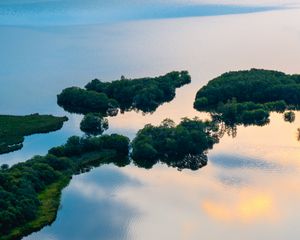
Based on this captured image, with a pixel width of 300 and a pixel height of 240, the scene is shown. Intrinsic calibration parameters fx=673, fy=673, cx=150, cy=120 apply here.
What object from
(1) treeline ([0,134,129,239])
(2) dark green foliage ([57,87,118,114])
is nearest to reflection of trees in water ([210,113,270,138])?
(1) treeline ([0,134,129,239])

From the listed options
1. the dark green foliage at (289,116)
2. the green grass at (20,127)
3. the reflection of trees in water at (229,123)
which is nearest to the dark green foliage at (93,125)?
the green grass at (20,127)

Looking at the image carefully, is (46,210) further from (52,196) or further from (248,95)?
(248,95)

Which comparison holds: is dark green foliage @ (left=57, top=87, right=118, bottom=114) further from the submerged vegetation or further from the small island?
the small island

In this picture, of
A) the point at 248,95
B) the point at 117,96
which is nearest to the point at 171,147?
the point at 117,96

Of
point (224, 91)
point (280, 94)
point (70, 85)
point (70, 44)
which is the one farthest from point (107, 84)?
point (70, 44)

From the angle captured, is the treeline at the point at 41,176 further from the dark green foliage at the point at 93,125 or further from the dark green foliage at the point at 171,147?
the dark green foliage at the point at 93,125

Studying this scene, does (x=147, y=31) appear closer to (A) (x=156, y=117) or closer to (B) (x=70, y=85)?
(B) (x=70, y=85)
